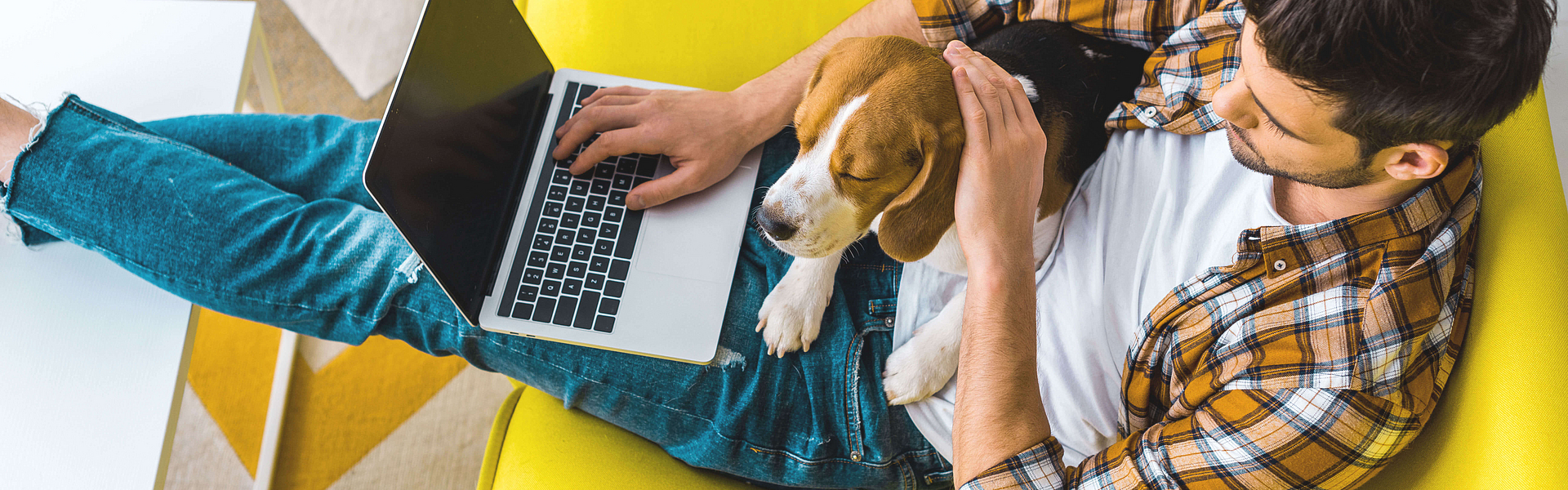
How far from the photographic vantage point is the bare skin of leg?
1.46 m

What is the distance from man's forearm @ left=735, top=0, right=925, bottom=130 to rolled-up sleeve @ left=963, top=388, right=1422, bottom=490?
2.92 ft

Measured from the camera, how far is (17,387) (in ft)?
4.66

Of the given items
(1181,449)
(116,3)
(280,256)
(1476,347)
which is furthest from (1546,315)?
(116,3)

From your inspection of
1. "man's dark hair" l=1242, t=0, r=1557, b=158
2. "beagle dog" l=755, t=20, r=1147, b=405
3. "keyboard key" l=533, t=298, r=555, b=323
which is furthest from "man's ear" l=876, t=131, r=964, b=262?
"keyboard key" l=533, t=298, r=555, b=323

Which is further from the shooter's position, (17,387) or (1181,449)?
(17,387)

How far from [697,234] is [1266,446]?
3.27ft

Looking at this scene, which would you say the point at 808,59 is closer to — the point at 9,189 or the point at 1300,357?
the point at 1300,357

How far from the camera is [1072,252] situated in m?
1.53

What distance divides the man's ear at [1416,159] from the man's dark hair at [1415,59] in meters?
0.02

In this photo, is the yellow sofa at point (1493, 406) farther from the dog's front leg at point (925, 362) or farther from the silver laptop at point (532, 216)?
the dog's front leg at point (925, 362)

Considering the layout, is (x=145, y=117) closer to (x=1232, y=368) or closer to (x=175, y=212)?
(x=175, y=212)

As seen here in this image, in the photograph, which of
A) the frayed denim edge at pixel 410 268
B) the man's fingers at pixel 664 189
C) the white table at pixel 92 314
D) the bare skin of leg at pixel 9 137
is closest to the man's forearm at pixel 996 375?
the man's fingers at pixel 664 189

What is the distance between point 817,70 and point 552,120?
0.60m

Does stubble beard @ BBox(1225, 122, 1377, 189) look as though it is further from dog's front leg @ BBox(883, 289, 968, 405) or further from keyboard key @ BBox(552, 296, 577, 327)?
keyboard key @ BBox(552, 296, 577, 327)
